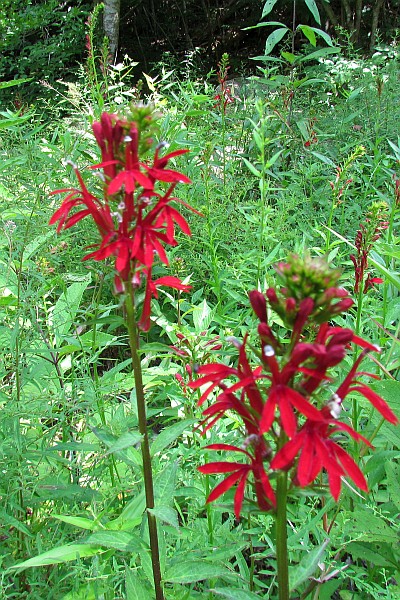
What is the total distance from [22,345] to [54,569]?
65 cm

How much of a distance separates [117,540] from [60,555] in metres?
0.15

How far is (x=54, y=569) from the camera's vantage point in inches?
52.9

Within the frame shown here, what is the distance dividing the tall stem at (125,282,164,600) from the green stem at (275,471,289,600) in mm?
281

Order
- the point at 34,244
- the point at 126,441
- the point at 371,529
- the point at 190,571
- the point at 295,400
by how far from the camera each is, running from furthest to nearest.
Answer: the point at 34,244
the point at 371,529
the point at 190,571
the point at 126,441
the point at 295,400

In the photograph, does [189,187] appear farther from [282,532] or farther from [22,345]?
[282,532]

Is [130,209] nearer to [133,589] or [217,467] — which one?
[217,467]

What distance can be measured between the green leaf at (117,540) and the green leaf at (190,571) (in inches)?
3.4

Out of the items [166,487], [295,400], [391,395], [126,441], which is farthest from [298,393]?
[391,395]

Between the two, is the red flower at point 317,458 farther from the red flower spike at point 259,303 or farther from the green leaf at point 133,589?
the green leaf at point 133,589

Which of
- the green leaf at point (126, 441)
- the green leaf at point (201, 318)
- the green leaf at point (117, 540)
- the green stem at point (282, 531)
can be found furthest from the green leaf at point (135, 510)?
the green leaf at point (201, 318)

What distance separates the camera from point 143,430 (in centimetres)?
110

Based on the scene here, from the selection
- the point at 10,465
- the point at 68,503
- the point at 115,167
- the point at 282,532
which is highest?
the point at 115,167

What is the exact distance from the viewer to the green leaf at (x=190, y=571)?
3.65 ft

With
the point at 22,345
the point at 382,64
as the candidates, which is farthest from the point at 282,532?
the point at 382,64
